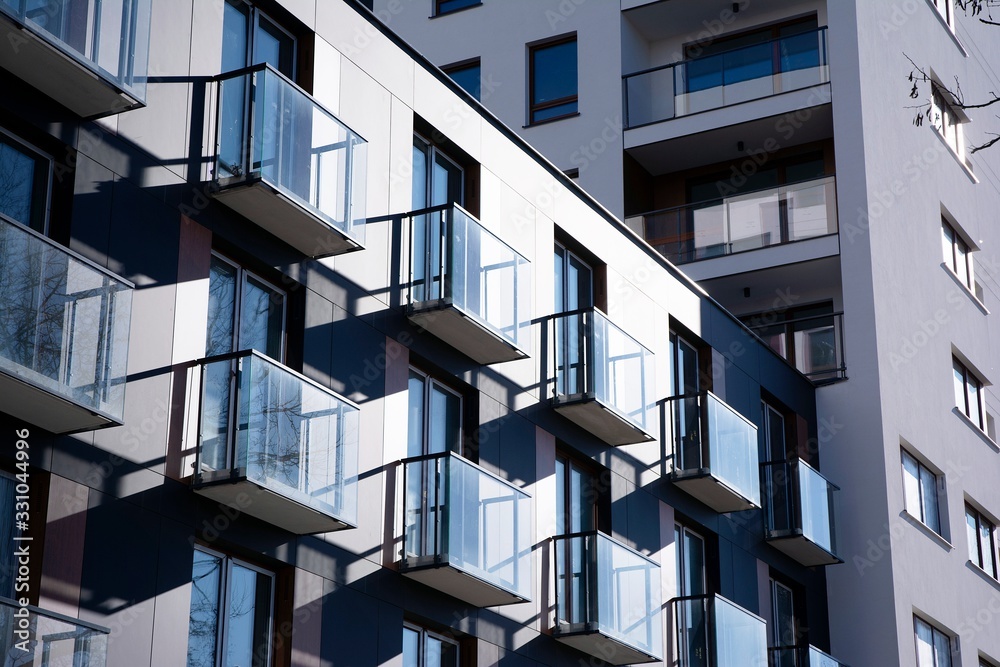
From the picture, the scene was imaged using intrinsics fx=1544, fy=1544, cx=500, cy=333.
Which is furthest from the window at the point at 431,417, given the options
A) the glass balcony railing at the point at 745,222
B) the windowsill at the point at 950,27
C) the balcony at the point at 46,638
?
the windowsill at the point at 950,27

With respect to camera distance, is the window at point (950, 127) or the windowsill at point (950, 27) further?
the windowsill at point (950, 27)

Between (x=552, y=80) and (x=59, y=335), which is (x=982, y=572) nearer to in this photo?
(x=552, y=80)

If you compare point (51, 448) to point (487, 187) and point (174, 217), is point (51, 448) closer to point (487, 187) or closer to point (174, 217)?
point (174, 217)

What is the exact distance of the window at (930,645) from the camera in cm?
2542

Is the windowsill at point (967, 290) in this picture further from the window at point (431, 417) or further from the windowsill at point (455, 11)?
the window at point (431, 417)

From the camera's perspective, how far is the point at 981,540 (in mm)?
30000

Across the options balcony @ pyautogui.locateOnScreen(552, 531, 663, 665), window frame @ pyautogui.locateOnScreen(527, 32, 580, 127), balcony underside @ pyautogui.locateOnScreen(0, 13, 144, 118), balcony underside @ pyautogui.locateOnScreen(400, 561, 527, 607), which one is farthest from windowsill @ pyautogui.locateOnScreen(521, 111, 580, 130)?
balcony underside @ pyautogui.locateOnScreen(0, 13, 144, 118)

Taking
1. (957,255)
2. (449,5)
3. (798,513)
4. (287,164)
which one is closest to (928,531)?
(798,513)

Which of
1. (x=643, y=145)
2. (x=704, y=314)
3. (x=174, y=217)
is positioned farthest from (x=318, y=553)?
(x=643, y=145)

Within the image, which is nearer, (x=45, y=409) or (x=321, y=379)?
(x=45, y=409)

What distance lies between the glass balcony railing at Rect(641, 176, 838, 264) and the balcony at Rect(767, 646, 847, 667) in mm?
7934

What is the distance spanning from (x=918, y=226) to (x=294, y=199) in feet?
60.0

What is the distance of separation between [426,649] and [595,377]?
14.8 feet

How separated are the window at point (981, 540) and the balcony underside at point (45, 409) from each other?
21.4 m
